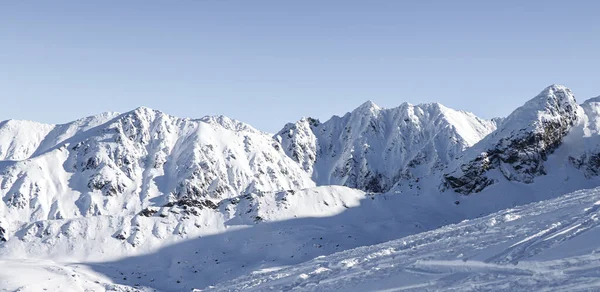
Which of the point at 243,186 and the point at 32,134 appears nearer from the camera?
the point at 243,186

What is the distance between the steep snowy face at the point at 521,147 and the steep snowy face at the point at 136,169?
208 feet

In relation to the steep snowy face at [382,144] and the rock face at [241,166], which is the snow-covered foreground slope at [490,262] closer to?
the rock face at [241,166]

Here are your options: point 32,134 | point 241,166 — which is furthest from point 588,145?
point 32,134

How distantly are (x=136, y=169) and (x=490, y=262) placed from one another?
133 meters

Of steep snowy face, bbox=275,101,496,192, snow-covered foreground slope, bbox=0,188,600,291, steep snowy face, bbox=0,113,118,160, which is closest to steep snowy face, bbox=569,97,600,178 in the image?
steep snowy face, bbox=275,101,496,192

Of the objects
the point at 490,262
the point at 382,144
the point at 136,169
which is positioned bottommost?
the point at 490,262

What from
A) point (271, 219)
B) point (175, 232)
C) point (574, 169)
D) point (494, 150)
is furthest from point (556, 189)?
point (175, 232)

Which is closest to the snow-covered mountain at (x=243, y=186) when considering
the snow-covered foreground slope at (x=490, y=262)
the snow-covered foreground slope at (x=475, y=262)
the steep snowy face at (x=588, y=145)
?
the steep snowy face at (x=588, y=145)

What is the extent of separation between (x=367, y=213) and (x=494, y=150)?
3354 centimetres

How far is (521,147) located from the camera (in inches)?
3875

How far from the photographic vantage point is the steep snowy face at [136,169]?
119m

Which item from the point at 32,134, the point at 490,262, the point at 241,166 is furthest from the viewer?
the point at 32,134

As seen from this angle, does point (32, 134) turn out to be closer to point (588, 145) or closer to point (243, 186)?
point (243, 186)

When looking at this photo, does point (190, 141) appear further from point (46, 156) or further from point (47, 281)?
point (47, 281)
